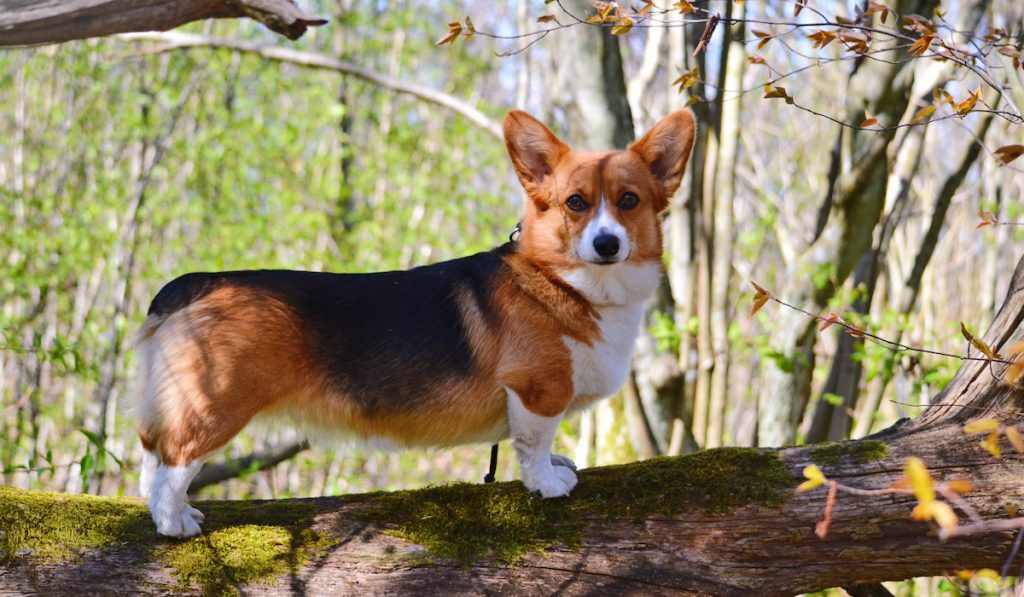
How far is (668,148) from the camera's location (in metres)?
3.64

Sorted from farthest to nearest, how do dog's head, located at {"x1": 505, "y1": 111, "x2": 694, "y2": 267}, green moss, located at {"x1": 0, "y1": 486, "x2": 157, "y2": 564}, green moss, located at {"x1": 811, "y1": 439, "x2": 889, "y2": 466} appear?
dog's head, located at {"x1": 505, "y1": 111, "x2": 694, "y2": 267}, green moss, located at {"x1": 811, "y1": 439, "x2": 889, "y2": 466}, green moss, located at {"x1": 0, "y1": 486, "x2": 157, "y2": 564}

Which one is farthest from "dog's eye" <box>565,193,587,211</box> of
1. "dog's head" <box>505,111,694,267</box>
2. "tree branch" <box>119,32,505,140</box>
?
"tree branch" <box>119,32,505,140</box>

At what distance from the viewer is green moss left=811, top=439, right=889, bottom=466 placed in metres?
3.21

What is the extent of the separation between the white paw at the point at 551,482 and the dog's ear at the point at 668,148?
3.54 feet

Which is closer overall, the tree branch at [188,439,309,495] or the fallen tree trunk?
the fallen tree trunk

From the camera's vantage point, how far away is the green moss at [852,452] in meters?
3.21

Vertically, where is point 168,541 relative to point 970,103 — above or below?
below

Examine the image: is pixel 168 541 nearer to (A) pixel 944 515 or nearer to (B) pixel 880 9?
(A) pixel 944 515

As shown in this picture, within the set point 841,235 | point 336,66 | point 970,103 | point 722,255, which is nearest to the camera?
point 970,103

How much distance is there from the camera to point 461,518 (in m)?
3.24

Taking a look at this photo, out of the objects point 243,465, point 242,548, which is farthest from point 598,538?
point 243,465

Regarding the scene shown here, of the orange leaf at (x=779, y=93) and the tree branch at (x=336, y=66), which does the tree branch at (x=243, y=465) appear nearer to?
the tree branch at (x=336, y=66)

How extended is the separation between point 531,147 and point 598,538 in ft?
4.79

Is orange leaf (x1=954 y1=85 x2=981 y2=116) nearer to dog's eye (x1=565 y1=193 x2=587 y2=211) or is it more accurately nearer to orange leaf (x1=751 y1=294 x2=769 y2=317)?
orange leaf (x1=751 y1=294 x2=769 y2=317)
